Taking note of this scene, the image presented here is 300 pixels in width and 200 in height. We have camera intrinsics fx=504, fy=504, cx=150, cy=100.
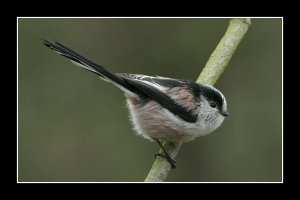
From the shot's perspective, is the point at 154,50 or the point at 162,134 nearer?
the point at 162,134

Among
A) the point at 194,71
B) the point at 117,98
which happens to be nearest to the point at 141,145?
the point at 117,98

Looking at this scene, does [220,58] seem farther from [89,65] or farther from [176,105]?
[89,65]

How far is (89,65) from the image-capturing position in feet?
14.2

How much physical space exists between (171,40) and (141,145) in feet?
5.39

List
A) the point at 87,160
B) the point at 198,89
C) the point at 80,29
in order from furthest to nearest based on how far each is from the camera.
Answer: the point at 80,29 < the point at 87,160 < the point at 198,89

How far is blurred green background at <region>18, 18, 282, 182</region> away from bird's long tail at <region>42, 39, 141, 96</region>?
2.72 meters

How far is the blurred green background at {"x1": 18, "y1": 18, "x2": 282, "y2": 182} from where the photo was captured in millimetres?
7262

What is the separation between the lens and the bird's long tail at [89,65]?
4.20m

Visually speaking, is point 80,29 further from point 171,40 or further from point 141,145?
point 141,145

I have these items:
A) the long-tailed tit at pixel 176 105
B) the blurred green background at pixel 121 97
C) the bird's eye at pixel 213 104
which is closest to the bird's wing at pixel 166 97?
the long-tailed tit at pixel 176 105

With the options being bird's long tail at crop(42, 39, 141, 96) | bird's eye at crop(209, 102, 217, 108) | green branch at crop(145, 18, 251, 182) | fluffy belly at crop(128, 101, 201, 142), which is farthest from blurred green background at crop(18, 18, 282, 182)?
bird's long tail at crop(42, 39, 141, 96)

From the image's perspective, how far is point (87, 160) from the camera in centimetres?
725

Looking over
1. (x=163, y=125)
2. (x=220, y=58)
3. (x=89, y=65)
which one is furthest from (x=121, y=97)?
(x=89, y=65)

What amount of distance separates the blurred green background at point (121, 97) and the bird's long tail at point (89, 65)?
2.72 m
